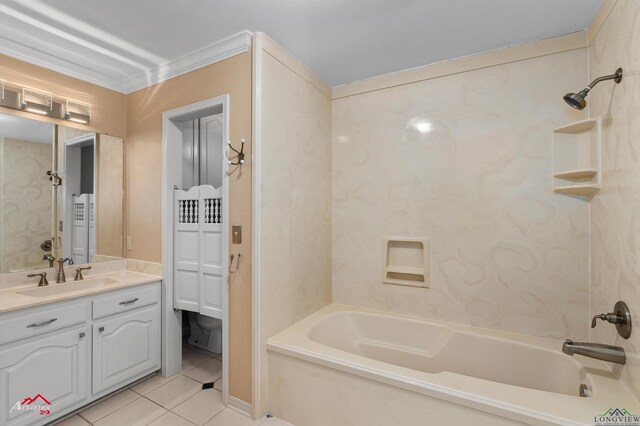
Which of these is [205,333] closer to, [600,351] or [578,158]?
[600,351]

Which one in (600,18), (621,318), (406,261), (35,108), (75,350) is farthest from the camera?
(406,261)

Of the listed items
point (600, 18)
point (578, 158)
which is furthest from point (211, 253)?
point (600, 18)

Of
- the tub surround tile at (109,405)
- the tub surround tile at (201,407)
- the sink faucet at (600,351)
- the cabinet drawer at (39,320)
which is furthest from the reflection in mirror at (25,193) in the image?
the sink faucet at (600,351)

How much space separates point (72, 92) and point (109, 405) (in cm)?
236

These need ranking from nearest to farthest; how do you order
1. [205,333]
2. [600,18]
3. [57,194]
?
[600,18] < [57,194] < [205,333]

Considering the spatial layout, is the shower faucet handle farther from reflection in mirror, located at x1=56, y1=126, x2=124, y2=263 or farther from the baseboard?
reflection in mirror, located at x1=56, y1=126, x2=124, y2=263

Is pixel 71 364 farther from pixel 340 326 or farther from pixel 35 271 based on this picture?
pixel 340 326

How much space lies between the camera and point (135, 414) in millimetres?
1850

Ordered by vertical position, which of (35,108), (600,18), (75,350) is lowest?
(75,350)

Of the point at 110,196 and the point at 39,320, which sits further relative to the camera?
the point at 110,196

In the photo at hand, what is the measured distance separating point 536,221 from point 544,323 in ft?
2.28

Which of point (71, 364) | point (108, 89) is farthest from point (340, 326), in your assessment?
point (108, 89)

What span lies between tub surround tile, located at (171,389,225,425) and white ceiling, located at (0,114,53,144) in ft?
7.09

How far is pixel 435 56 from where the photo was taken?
2.12 metres
